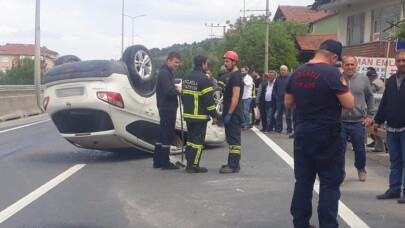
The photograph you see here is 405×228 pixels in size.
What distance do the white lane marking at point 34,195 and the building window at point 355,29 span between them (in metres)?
21.3

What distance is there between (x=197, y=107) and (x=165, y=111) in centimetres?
76

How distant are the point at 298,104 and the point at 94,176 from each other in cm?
422

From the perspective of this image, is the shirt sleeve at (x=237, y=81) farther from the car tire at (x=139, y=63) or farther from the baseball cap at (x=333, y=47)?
the baseball cap at (x=333, y=47)

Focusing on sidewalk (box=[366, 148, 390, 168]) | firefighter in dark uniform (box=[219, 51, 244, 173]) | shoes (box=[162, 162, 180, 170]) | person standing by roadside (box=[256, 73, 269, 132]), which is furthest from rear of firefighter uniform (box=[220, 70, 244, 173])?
person standing by roadside (box=[256, 73, 269, 132])

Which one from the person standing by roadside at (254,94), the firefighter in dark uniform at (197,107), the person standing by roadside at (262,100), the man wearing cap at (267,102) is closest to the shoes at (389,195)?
the firefighter in dark uniform at (197,107)

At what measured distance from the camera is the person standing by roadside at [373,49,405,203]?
721 cm

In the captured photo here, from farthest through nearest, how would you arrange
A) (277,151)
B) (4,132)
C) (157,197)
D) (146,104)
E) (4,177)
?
(4,132) < (277,151) < (146,104) < (4,177) < (157,197)

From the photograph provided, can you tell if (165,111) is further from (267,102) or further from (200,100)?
(267,102)

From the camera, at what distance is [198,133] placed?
9.05 metres

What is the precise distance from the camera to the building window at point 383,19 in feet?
78.2

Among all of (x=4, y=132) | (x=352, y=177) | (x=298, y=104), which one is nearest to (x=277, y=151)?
(x=352, y=177)

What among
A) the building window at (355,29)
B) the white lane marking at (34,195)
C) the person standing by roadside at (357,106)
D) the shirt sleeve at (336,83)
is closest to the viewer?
the shirt sleeve at (336,83)

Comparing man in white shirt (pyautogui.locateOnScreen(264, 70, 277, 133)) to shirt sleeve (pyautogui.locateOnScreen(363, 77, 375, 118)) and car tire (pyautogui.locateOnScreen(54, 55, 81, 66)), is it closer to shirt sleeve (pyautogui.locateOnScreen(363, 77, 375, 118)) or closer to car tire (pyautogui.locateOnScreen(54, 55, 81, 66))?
car tire (pyautogui.locateOnScreen(54, 55, 81, 66))

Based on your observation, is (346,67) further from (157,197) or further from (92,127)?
(92,127)
